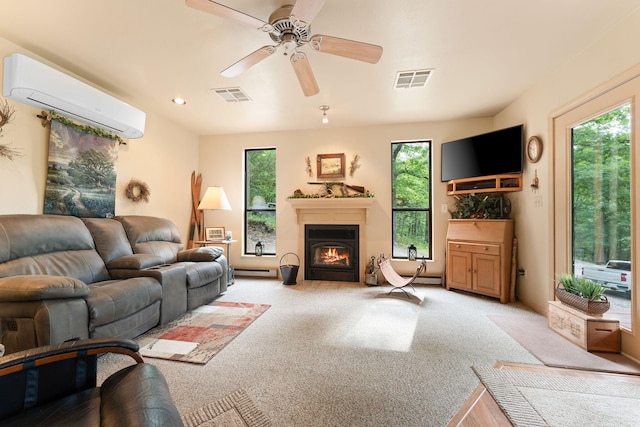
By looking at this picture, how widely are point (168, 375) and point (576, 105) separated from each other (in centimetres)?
428

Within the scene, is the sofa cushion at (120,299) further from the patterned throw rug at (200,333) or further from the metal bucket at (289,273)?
the metal bucket at (289,273)

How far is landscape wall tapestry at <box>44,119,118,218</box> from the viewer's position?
2838 millimetres

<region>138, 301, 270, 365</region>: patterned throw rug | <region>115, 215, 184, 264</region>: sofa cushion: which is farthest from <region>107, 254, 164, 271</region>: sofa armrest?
<region>138, 301, 270, 365</region>: patterned throw rug

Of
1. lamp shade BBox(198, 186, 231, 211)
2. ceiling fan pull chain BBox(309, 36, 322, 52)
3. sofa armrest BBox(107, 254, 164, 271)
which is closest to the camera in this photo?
ceiling fan pull chain BBox(309, 36, 322, 52)

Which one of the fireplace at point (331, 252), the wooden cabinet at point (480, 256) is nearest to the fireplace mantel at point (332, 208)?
the fireplace at point (331, 252)

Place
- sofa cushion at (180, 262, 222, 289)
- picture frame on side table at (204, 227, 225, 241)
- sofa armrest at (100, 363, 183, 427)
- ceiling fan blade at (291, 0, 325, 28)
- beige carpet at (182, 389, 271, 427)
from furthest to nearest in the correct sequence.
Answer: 1. picture frame on side table at (204, 227, 225, 241)
2. sofa cushion at (180, 262, 222, 289)
3. ceiling fan blade at (291, 0, 325, 28)
4. beige carpet at (182, 389, 271, 427)
5. sofa armrest at (100, 363, 183, 427)

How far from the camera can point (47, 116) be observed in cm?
275

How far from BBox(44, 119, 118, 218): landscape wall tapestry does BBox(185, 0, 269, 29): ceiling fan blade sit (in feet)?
7.53

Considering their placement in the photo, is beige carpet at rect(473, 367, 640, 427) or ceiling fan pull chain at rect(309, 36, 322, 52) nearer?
beige carpet at rect(473, 367, 640, 427)

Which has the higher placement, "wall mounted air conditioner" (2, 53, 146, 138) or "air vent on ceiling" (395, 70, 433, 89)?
"air vent on ceiling" (395, 70, 433, 89)

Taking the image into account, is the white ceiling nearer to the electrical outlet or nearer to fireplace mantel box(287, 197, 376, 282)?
the electrical outlet

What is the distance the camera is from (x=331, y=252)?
4.89 m

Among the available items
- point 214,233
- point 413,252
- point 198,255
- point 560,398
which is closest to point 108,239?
point 198,255

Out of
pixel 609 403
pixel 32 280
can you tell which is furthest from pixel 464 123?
pixel 32 280
